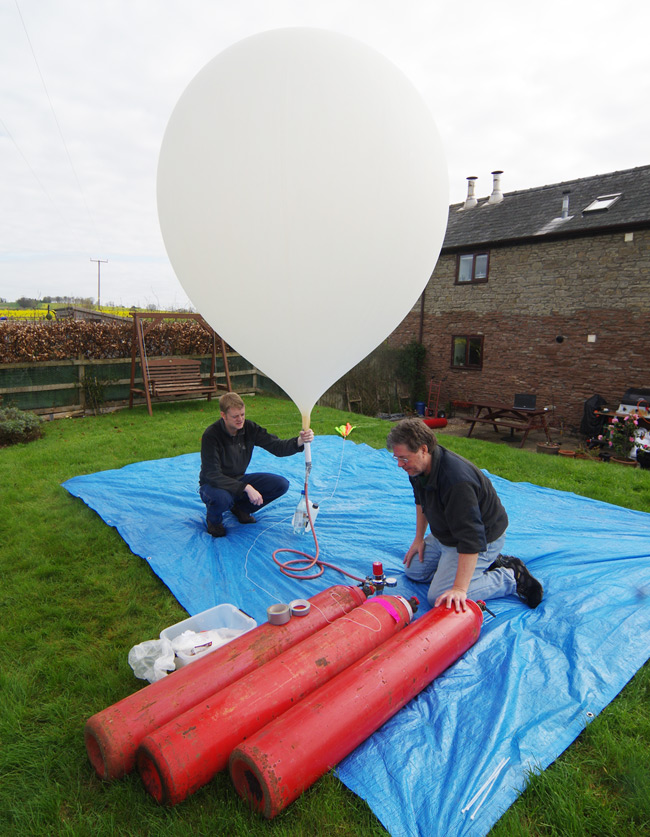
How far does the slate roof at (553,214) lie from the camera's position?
1066cm

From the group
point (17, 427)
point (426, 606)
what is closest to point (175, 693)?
point (426, 606)

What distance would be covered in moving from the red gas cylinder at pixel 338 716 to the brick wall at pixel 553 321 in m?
10.4

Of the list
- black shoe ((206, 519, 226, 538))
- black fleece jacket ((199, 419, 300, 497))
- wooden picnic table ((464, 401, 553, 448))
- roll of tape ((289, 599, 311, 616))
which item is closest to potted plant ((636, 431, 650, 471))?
wooden picnic table ((464, 401, 553, 448))

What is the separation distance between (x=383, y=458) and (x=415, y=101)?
4.20 m

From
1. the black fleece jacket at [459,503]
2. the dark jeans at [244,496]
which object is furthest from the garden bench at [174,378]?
the black fleece jacket at [459,503]

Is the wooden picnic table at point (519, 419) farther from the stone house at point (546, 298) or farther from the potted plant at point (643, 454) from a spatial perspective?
the potted plant at point (643, 454)

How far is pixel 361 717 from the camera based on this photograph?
2.00m

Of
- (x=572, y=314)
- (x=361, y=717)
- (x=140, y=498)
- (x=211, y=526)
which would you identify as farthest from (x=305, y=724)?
(x=572, y=314)

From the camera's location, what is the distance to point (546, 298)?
11.8m

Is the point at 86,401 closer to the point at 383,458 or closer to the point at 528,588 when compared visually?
Result: the point at 383,458

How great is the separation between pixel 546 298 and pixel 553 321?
1.99 feet

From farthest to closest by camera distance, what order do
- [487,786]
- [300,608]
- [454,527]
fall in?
[454,527]
[300,608]
[487,786]

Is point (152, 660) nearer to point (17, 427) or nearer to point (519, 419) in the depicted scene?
point (17, 427)

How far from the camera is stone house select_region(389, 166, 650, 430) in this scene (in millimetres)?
10555
